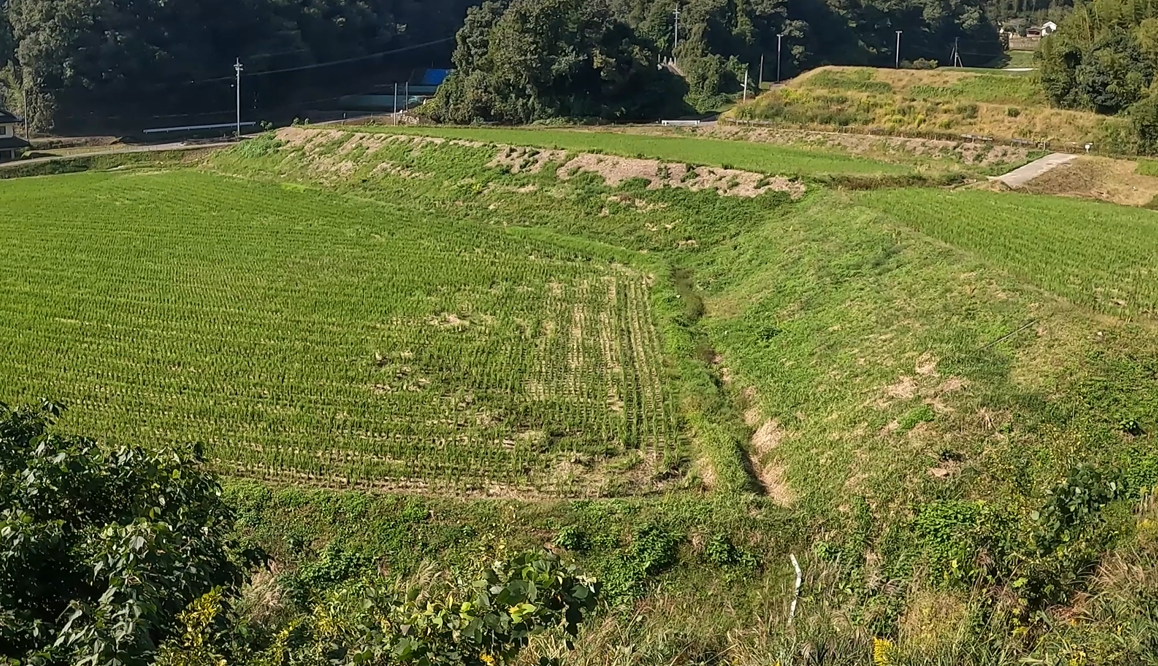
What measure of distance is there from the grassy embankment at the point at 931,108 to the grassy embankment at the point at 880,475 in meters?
14.4

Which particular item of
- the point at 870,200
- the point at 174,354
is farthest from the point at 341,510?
the point at 870,200

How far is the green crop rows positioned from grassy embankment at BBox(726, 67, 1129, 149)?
20276 millimetres

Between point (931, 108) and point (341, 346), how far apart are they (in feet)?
99.1

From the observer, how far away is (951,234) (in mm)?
19734

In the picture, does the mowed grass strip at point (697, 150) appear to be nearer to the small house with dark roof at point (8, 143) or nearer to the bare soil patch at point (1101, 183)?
the bare soil patch at point (1101, 183)

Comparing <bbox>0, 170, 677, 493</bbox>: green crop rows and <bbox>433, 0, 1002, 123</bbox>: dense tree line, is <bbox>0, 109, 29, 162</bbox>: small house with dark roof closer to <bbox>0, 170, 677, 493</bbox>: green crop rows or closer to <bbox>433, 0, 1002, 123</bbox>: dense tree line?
<bbox>433, 0, 1002, 123</bbox>: dense tree line

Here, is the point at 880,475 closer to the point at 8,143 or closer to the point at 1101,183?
the point at 1101,183

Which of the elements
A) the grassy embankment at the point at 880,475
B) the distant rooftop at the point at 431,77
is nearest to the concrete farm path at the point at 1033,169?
the grassy embankment at the point at 880,475

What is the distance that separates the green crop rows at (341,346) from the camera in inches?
522

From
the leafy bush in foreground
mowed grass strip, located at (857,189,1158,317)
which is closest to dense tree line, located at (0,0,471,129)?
mowed grass strip, located at (857,189,1158,317)

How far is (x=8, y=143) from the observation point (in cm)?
4853

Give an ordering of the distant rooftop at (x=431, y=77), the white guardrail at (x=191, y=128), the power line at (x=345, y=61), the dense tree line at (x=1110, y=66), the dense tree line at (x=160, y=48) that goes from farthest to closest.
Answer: the distant rooftop at (x=431, y=77) < the power line at (x=345, y=61) < the white guardrail at (x=191, y=128) < the dense tree line at (x=160, y=48) < the dense tree line at (x=1110, y=66)

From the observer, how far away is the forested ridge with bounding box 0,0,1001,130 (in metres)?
57.2

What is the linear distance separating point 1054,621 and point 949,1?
8628cm
